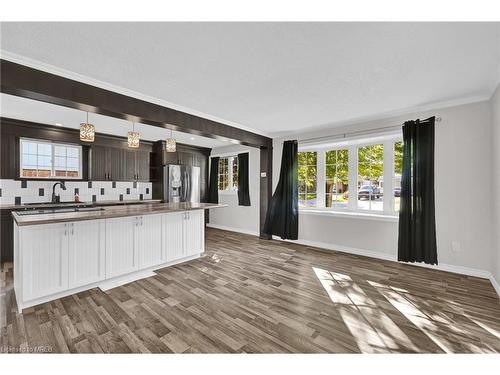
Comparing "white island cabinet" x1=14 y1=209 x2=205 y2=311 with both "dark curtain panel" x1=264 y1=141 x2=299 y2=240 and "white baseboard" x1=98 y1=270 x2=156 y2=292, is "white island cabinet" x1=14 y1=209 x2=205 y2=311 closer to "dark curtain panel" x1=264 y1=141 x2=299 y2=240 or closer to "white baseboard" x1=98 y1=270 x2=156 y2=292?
"white baseboard" x1=98 y1=270 x2=156 y2=292

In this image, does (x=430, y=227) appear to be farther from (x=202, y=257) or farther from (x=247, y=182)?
(x=247, y=182)

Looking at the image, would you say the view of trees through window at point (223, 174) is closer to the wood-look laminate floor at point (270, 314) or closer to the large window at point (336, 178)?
the large window at point (336, 178)

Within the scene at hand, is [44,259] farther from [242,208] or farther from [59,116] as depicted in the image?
[242,208]

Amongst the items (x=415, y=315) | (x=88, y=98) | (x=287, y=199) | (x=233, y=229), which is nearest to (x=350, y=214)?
(x=287, y=199)

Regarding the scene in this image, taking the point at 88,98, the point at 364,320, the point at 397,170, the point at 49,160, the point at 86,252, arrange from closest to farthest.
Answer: the point at 364,320 → the point at 88,98 → the point at 86,252 → the point at 397,170 → the point at 49,160

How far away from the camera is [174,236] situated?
139 inches

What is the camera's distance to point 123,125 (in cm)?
438

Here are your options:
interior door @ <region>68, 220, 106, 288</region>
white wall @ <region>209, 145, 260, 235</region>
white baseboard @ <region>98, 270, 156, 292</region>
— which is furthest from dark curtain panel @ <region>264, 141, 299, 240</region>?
interior door @ <region>68, 220, 106, 288</region>

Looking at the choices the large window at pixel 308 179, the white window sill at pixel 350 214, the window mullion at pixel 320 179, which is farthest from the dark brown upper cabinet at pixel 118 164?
the window mullion at pixel 320 179

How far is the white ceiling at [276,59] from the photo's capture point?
5.57 feet

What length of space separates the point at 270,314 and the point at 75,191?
4.90 meters
